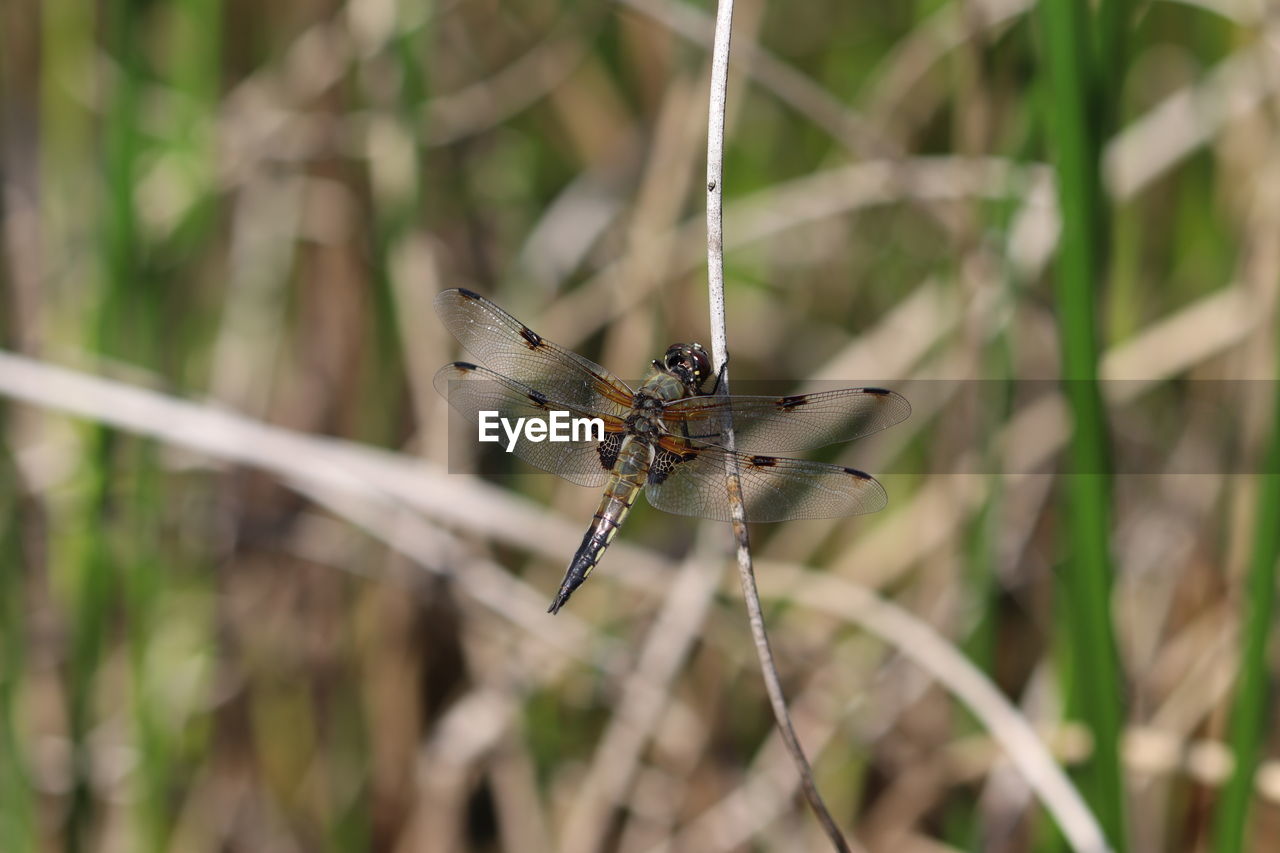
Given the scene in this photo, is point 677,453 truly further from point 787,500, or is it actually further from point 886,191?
point 886,191

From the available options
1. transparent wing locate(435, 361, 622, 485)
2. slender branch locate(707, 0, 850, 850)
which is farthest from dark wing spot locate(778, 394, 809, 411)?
slender branch locate(707, 0, 850, 850)

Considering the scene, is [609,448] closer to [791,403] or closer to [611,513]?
[611,513]

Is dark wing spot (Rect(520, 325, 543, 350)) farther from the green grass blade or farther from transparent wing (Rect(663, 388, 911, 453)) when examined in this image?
the green grass blade

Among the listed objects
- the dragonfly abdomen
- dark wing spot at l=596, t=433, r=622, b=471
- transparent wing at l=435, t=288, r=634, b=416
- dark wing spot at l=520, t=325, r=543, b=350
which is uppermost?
dark wing spot at l=520, t=325, r=543, b=350

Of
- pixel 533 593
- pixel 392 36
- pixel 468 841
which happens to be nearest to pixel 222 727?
pixel 468 841

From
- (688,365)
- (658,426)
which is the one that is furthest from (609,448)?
(688,365)

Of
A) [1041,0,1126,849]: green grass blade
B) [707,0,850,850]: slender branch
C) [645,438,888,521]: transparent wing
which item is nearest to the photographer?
[707,0,850,850]: slender branch

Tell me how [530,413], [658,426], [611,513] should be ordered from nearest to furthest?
[611,513] → [658,426] → [530,413]
